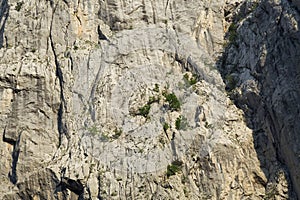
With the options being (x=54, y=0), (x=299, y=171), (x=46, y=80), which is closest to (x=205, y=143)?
(x=299, y=171)

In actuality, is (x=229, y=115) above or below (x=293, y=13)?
below

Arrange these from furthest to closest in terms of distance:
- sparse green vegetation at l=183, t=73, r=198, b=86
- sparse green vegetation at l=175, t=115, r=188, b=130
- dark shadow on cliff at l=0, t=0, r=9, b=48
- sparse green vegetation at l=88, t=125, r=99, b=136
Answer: dark shadow on cliff at l=0, t=0, r=9, b=48, sparse green vegetation at l=183, t=73, r=198, b=86, sparse green vegetation at l=88, t=125, r=99, b=136, sparse green vegetation at l=175, t=115, r=188, b=130

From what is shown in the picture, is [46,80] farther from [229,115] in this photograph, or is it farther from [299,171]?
[299,171]

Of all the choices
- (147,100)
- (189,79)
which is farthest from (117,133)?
(189,79)

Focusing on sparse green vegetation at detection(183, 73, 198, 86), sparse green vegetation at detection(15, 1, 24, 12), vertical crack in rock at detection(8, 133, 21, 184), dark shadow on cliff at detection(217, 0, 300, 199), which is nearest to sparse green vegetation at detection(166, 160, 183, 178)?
dark shadow on cliff at detection(217, 0, 300, 199)

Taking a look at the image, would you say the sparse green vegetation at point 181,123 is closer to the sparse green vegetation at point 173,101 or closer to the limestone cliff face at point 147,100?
the limestone cliff face at point 147,100

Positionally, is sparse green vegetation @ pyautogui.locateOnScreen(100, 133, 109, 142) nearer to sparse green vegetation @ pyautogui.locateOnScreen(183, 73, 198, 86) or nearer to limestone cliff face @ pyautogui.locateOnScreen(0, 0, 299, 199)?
limestone cliff face @ pyautogui.locateOnScreen(0, 0, 299, 199)
